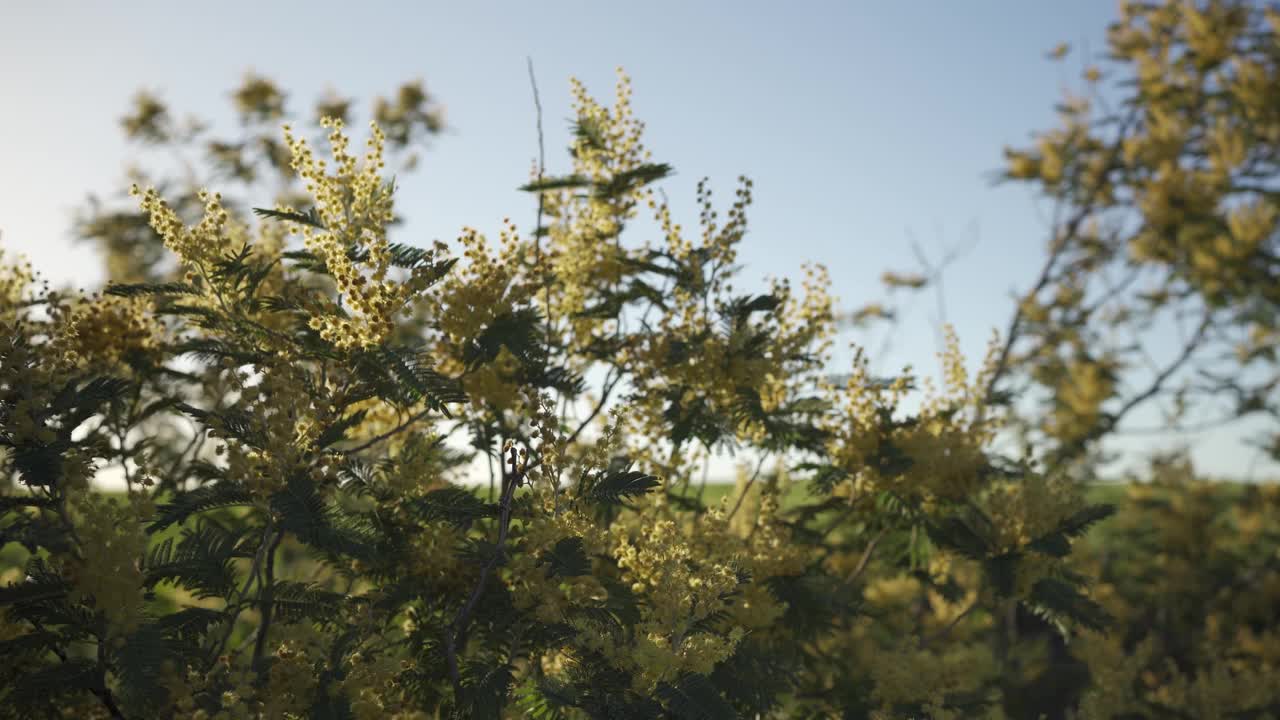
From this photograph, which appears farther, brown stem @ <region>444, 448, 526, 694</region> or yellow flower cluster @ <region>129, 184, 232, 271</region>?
yellow flower cluster @ <region>129, 184, 232, 271</region>

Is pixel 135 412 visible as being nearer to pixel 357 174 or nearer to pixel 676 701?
pixel 357 174

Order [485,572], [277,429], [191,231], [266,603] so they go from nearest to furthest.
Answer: [277,429], [485,572], [266,603], [191,231]

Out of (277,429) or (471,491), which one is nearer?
(277,429)

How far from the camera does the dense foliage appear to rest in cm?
299

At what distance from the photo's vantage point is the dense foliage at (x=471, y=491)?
9.80 feet

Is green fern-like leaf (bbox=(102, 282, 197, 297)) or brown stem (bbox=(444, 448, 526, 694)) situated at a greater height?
green fern-like leaf (bbox=(102, 282, 197, 297))

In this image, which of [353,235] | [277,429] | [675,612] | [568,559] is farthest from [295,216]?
[675,612]

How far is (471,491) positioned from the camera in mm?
3891

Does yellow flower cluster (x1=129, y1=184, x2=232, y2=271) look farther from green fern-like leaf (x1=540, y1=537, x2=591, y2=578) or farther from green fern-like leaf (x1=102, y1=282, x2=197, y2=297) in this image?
green fern-like leaf (x1=540, y1=537, x2=591, y2=578)

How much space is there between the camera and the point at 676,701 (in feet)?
9.66

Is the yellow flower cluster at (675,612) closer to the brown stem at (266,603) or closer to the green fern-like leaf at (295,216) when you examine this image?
the brown stem at (266,603)

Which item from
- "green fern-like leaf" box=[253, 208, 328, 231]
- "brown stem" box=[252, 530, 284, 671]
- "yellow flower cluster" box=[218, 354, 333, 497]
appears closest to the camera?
"yellow flower cluster" box=[218, 354, 333, 497]

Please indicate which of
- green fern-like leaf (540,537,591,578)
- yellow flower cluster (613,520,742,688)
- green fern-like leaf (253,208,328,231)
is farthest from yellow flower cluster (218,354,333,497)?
yellow flower cluster (613,520,742,688)

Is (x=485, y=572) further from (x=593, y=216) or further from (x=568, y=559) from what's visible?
(x=593, y=216)
